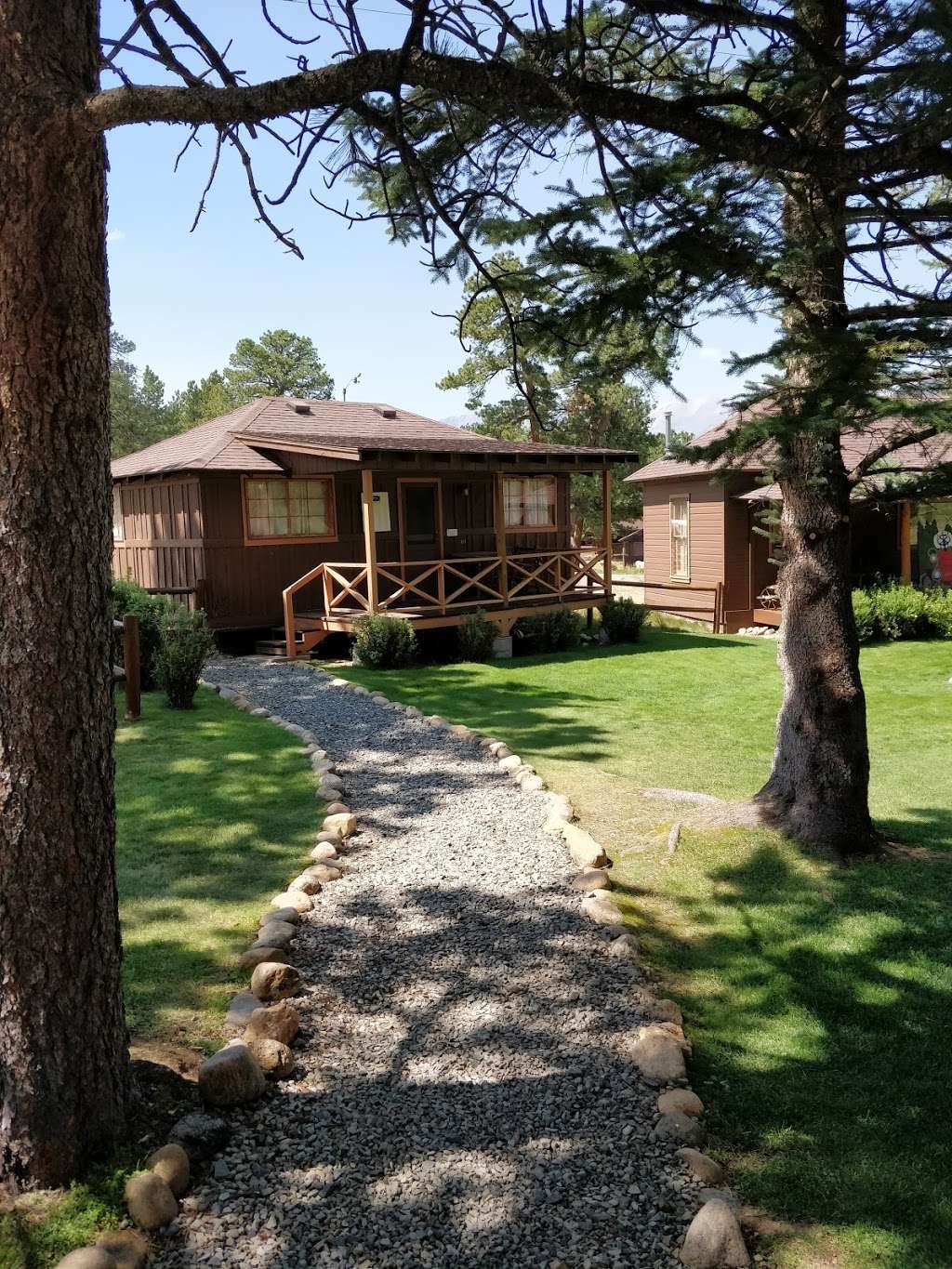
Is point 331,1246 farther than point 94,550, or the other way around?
point 94,550

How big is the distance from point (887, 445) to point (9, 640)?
14.7ft

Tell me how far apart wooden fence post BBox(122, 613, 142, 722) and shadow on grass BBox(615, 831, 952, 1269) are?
586 centimetres

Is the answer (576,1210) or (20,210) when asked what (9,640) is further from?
(576,1210)

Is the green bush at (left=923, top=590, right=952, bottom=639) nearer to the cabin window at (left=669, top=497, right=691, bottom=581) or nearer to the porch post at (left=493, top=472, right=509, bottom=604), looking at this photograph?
the cabin window at (left=669, top=497, right=691, bottom=581)

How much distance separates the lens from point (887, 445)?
17.6ft

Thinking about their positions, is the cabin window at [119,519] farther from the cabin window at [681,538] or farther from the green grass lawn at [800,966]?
the cabin window at [681,538]

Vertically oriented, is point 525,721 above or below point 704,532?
below

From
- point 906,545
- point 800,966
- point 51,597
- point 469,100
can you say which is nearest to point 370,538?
point 906,545

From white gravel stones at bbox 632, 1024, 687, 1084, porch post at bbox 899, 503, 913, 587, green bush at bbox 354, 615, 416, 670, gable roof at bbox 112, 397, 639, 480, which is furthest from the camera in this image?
porch post at bbox 899, 503, 913, 587

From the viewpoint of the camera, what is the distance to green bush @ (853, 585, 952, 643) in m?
17.1

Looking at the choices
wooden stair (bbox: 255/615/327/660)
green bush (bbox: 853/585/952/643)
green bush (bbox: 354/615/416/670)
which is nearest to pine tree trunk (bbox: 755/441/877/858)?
green bush (bbox: 354/615/416/670)

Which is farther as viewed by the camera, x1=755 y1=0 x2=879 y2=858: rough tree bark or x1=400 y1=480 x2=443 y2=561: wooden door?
x1=400 y1=480 x2=443 y2=561: wooden door

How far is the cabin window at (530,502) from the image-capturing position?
19.2 m

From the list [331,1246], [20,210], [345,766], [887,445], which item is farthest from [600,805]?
[20,210]
